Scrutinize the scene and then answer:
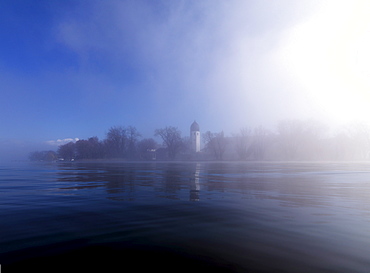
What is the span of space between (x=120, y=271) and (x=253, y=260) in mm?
1581

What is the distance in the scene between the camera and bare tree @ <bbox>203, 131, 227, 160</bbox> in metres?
82.0

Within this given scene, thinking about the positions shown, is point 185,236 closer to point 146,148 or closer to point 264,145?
point 264,145

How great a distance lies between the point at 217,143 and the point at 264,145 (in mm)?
15654

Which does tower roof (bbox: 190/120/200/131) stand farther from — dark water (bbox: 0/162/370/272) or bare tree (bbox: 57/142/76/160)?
dark water (bbox: 0/162/370/272)

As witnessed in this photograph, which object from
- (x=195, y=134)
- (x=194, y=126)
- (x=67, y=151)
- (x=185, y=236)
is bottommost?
(x=185, y=236)

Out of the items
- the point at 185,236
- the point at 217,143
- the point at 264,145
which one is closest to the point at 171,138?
the point at 217,143

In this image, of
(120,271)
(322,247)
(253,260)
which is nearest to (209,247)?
(253,260)

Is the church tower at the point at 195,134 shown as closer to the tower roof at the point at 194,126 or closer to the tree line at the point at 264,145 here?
the tower roof at the point at 194,126

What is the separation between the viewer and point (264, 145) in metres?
79.9

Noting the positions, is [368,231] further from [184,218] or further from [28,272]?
[28,272]

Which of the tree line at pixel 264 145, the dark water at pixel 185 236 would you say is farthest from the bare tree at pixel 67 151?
the dark water at pixel 185 236

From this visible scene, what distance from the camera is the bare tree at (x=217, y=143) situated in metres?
82.0

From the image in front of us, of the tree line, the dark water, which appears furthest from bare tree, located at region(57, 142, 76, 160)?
the dark water

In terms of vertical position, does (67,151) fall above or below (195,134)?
below
